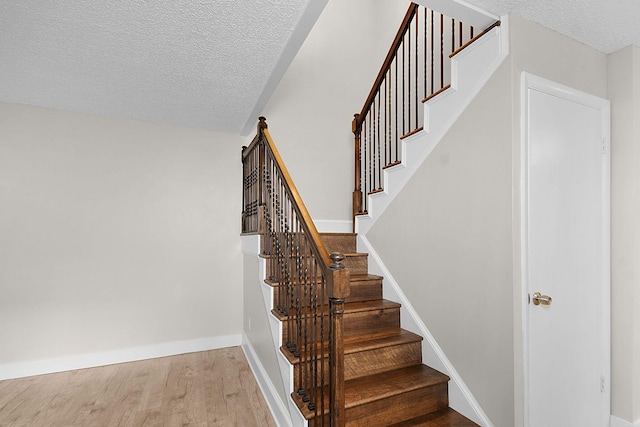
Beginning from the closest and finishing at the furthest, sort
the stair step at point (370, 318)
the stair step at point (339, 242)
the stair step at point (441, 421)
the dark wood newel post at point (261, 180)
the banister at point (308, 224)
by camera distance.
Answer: the banister at point (308, 224)
the stair step at point (441, 421)
the stair step at point (370, 318)
the dark wood newel post at point (261, 180)
the stair step at point (339, 242)

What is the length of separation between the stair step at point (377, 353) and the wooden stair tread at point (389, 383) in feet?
0.13

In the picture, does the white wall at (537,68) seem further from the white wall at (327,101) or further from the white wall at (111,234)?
the white wall at (111,234)

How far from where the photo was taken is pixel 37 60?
225 centimetres

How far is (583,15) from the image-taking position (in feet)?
5.83

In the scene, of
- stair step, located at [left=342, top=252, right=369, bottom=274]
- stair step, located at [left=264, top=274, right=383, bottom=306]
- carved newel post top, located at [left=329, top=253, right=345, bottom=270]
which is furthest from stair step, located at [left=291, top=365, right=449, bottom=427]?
stair step, located at [left=342, top=252, right=369, bottom=274]

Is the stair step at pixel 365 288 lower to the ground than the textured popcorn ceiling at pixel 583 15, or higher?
lower

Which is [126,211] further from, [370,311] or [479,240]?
[479,240]

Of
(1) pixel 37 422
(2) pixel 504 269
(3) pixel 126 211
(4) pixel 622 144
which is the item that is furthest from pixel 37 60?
(4) pixel 622 144

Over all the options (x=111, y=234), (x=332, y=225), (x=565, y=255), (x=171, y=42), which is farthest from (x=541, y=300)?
(x=111, y=234)

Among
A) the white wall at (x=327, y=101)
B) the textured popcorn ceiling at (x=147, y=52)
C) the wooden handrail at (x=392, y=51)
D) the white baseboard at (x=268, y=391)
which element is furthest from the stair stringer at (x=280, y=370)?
the wooden handrail at (x=392, y=51)

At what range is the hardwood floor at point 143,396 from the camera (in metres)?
2.26

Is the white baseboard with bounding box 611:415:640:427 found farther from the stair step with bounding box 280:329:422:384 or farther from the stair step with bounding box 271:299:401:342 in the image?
the stair step with bounding box 271:299:401:342

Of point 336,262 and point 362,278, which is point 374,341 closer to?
point 362,278

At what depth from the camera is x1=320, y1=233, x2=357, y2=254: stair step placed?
307 cm
